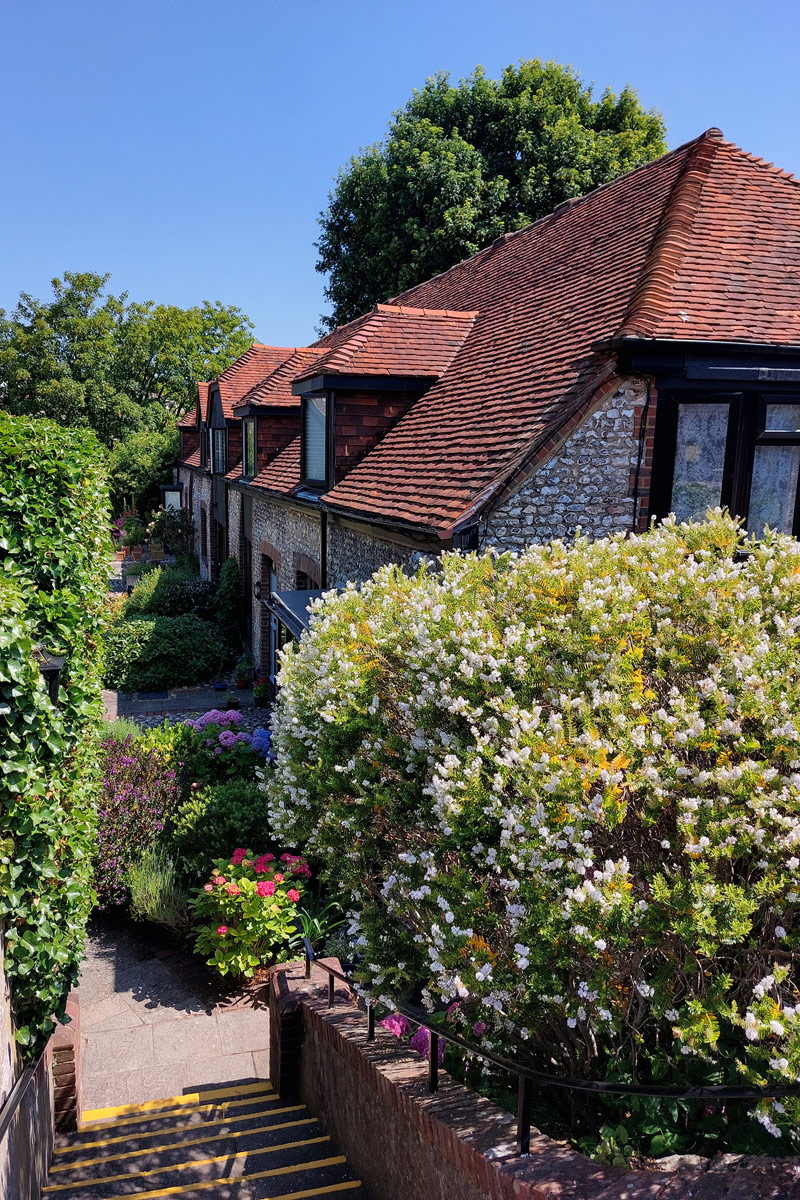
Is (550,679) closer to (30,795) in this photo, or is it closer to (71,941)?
Answer: (30,795)

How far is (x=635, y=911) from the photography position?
3068 mm

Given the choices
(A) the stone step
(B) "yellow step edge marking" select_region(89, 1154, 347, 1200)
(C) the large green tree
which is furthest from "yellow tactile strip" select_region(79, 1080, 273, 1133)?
(C) the large green tree

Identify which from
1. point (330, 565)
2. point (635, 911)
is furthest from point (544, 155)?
point (635, 911)

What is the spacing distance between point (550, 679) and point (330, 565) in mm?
8931

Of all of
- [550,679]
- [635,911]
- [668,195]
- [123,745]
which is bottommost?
[123,745]

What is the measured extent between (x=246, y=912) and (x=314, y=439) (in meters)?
8.03

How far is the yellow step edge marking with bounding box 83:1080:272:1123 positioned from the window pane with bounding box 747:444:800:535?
23.1 feet

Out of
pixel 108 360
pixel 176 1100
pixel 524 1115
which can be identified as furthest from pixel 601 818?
pixel 108 360

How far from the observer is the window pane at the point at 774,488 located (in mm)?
8625

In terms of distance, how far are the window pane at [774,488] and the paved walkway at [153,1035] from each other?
710cm

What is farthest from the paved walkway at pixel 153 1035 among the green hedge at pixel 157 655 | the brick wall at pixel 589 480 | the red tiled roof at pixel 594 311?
the green hedge at pixel 157 655

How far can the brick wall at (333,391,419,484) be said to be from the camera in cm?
1231

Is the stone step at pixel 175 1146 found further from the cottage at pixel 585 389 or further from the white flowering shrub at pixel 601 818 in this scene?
the cottage at pixel 585 389

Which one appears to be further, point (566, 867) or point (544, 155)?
point (544, 155)
